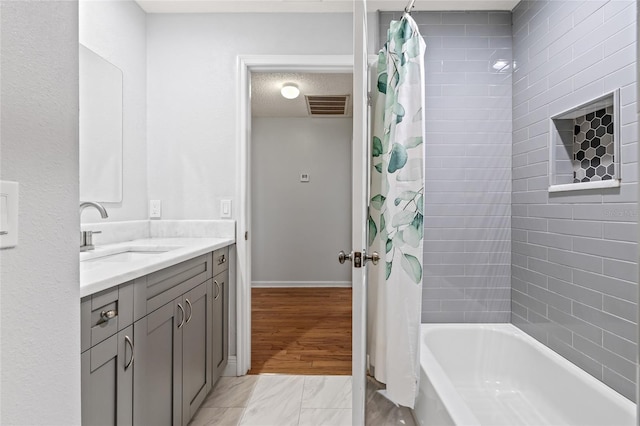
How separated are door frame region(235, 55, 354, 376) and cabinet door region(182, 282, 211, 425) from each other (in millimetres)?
404

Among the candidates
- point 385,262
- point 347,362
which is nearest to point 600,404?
point 385,262

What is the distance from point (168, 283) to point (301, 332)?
5.84 ft

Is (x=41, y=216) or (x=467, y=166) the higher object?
(x=467, y=166)

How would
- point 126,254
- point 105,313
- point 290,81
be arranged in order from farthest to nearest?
point 290,81, point 126,254, point 105,313

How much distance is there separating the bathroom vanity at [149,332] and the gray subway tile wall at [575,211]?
64.9 inches

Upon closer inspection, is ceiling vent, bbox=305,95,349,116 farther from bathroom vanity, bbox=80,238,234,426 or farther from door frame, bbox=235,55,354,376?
bathroom vanity, bbox=80,238,234,426

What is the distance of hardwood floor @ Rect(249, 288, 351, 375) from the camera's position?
7.64 ft

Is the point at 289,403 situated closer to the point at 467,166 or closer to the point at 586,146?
the point at 467,166

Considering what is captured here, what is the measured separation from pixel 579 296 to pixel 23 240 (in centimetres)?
199

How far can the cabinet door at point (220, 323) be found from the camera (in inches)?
75.6

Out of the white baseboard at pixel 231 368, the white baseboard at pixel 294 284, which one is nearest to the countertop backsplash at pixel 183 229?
the white baseboard at pixel 231 368

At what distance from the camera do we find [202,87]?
7.40ft

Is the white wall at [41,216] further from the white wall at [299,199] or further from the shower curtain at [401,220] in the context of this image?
the white wall at [299,199]

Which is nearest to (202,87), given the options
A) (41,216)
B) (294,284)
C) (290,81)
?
(290,81)
